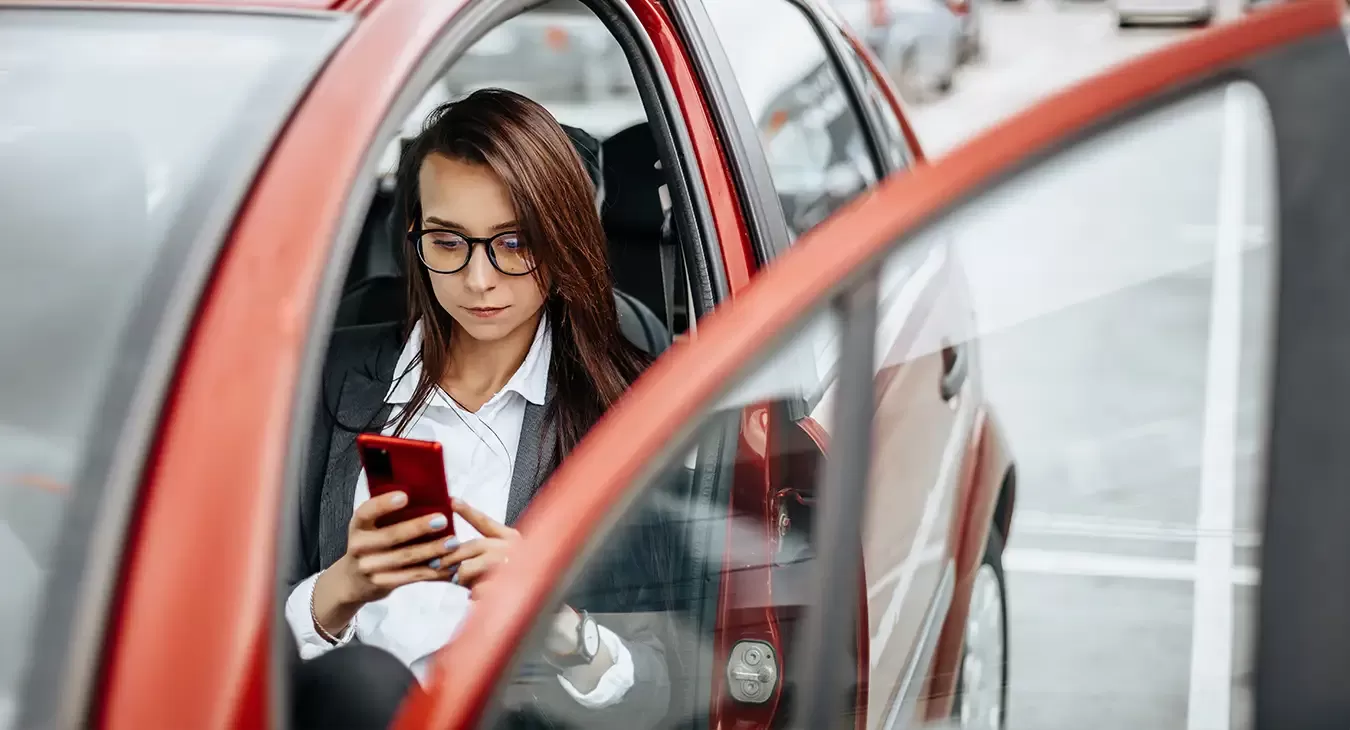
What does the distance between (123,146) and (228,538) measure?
19.7 inches

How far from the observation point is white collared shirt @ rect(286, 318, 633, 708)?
172cm

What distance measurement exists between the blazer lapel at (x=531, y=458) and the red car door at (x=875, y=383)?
0.72m

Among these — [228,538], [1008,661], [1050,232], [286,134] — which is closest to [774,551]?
[1008,661]

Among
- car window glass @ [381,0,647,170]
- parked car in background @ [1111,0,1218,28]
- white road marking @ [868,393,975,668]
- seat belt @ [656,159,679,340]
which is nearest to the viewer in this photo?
white road marking @ [868,393,975,668]

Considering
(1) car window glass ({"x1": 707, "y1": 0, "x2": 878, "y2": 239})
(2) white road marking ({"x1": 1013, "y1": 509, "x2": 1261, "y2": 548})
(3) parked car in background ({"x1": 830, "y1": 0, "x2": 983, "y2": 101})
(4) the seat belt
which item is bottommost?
(2) white road marking ({"x1": 1013, "y1": 509, "x2": 1261, "y2": 548})

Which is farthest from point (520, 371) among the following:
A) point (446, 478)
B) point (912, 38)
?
point (912, 38)

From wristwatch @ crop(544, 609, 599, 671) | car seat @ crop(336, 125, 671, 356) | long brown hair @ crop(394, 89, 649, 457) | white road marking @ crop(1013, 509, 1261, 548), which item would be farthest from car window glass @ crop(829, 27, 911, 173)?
wristwatch @ crop(544, 609, 599, 671)

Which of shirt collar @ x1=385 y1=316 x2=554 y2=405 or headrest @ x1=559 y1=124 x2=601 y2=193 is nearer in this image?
shirt collar @ x1=385 y1=316 x2=554 y2=405

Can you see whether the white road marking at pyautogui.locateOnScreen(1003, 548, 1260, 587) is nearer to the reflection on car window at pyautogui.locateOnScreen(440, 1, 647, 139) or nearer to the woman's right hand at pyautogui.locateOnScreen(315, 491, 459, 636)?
the woman's right hand at pyautogui.locateOnScreen(315, 491, 459, 636)

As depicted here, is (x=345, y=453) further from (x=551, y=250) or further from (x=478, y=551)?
(x=478, y=551)

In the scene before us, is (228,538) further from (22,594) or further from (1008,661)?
(1008,661)

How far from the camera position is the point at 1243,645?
42.9 inches

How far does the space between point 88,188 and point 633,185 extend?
1.18 metres

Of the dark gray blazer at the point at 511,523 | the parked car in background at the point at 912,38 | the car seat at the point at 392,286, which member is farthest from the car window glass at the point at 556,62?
the dark gray blazer at the point at 511,523
